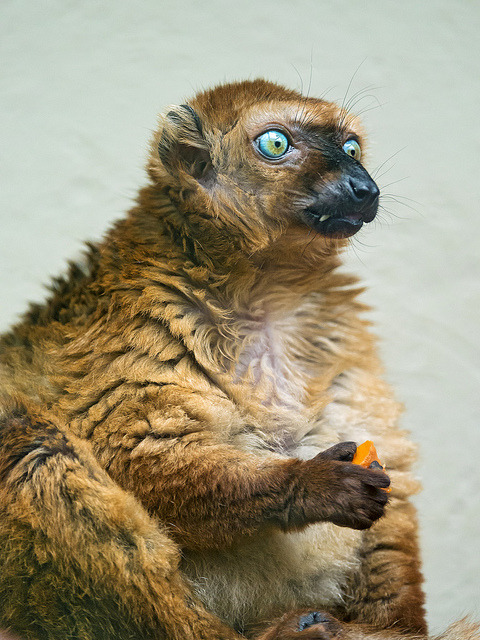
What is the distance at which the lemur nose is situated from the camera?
7.98 ft

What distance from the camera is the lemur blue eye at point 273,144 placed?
2574 millimetres

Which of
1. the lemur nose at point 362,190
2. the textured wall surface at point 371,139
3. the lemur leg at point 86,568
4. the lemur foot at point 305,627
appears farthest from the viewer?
the textured wall surface at point 371,139

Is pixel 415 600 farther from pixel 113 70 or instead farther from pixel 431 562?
pixel 113 70

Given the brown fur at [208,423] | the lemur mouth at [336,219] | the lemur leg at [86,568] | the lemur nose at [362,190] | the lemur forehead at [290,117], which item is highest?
the lemur forehead at [290,117]

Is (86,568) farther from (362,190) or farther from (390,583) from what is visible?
(362,190)

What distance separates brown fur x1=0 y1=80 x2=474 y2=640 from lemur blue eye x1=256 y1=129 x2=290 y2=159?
4cm

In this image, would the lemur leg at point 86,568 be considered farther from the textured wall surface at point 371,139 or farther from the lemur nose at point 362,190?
the textured wall surface at point 371,139

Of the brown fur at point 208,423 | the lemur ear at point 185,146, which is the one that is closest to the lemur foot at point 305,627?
the brown fur at point 208,423

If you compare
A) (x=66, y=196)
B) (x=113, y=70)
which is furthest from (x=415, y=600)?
(x=113, y=70)

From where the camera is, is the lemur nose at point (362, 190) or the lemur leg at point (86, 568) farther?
the lemur nose at point (362, 190)

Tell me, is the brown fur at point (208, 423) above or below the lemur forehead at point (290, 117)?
below

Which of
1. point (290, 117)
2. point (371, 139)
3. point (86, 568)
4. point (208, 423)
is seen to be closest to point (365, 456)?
point (208, 423)

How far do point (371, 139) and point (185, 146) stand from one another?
3.19 feet

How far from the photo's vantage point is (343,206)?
2.45m
